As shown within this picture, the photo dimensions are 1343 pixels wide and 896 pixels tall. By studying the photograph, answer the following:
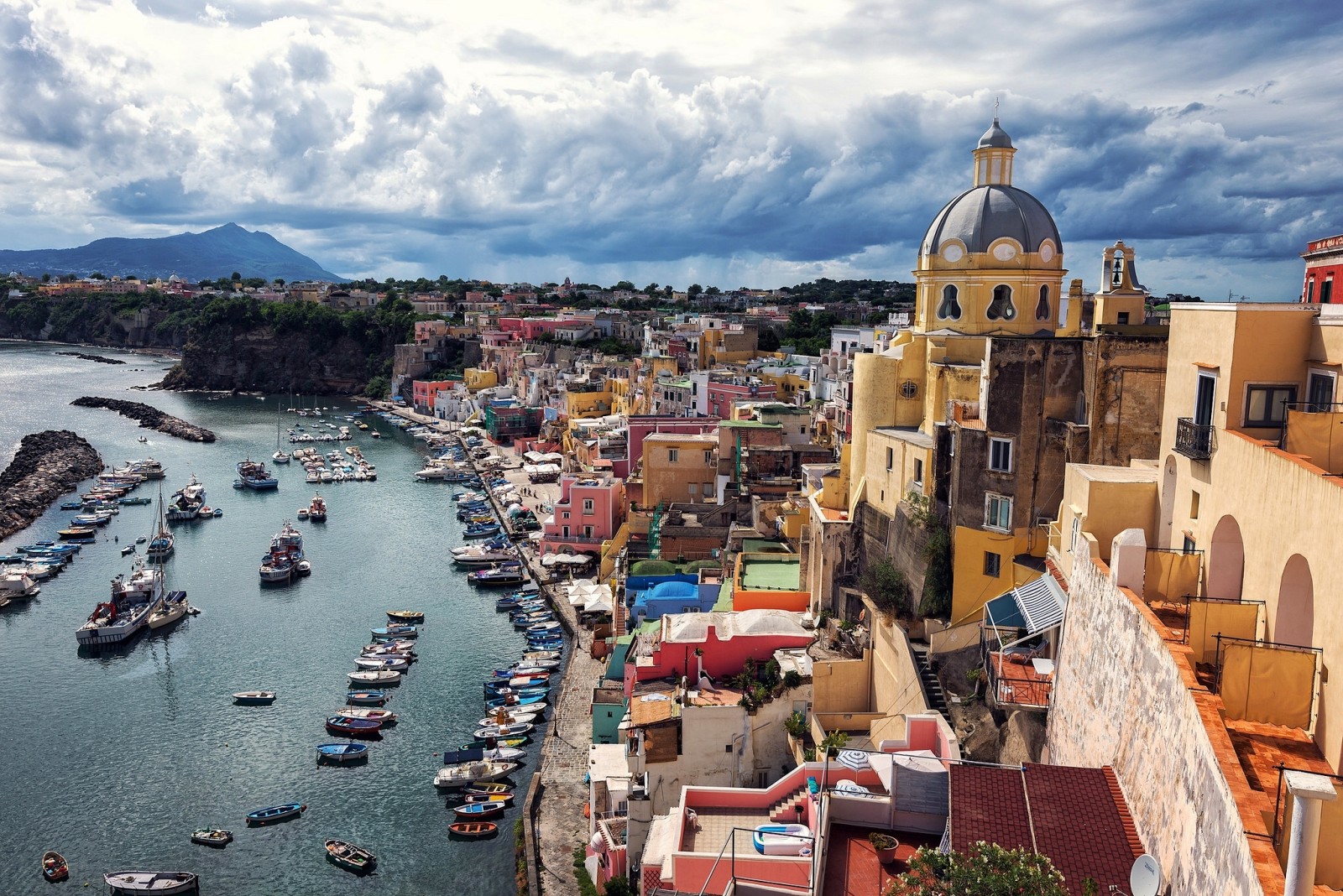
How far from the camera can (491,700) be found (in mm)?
28750

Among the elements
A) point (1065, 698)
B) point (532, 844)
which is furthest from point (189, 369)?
point (1065, 698)

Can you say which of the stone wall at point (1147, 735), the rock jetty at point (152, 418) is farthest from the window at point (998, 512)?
the rock jetty at point (152, 418)

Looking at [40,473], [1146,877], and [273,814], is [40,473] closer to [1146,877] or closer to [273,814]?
[273,814]

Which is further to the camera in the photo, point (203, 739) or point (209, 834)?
point (203, 739)

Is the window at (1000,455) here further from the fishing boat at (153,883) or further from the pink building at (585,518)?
the pink building at (585,518)

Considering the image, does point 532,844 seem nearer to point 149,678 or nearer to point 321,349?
point 149,678

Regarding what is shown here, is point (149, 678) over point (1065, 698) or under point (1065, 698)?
under

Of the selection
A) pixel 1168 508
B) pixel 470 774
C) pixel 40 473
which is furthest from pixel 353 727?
pixel 40 473

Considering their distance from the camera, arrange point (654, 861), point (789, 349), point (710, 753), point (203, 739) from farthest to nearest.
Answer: point (789, 349), point (203, 739), point (710, 753), point (654, 861)

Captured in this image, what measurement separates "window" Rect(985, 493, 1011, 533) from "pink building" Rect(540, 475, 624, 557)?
25.7 metres

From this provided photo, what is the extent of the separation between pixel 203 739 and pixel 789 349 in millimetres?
51381

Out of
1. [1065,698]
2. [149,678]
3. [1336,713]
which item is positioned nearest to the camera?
[1336,713]

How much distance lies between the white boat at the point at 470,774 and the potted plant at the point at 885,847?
51.5 ft

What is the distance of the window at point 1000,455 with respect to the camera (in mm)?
15594
